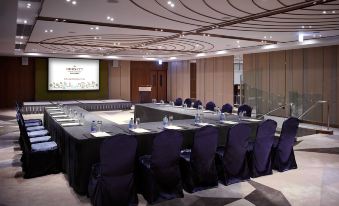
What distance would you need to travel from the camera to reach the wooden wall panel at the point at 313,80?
37.0 feet

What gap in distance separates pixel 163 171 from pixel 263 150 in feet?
6.14

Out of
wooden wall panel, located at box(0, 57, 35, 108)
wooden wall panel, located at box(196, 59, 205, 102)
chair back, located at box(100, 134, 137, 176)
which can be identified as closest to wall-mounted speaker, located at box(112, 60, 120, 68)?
wooden wall panel, located at box(0, 57, 35, 108)

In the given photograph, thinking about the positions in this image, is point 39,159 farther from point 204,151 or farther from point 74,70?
point 74,70

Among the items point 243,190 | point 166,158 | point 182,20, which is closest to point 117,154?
point 166,158

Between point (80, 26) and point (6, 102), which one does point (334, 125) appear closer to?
point (80, 26)

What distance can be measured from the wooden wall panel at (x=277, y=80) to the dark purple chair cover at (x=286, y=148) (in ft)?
24.3

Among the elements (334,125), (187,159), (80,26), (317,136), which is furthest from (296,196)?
(334,125)

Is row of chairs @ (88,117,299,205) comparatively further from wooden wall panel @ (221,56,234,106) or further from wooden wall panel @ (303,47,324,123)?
wooden wall panel @ (221,56,234,106)

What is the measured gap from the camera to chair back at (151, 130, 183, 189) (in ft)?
13.4

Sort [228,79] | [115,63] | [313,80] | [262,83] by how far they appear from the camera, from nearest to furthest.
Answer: [313,80] → [262,83] → [228,79] → [115,63]

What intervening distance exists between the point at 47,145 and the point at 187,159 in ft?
8.82

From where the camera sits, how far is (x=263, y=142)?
5082 millimetres

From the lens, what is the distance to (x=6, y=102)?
17.5 m

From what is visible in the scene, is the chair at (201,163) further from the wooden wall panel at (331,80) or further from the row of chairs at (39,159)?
the wooden wall panel at (331,80)
